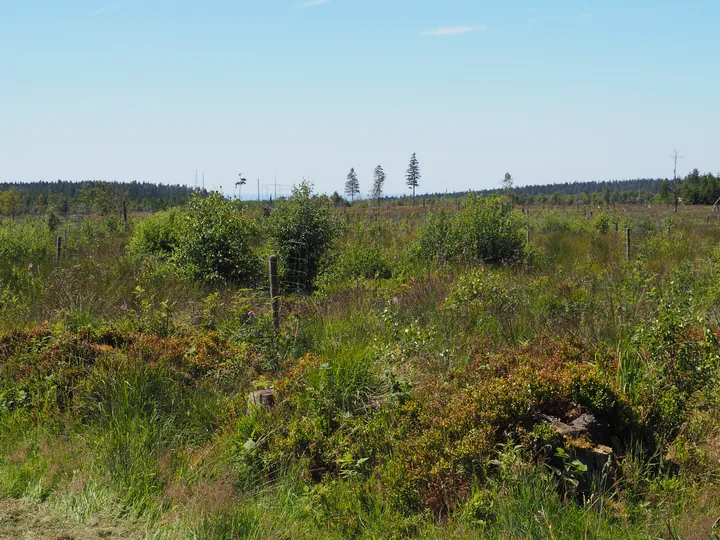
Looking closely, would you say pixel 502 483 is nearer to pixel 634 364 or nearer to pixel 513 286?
pixel 634 364

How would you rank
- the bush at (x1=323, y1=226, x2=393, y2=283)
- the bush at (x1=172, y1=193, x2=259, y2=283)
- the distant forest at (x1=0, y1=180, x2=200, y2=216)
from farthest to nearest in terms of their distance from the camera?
the distant forest at (x1=0, y1=180, x2=200, y2=216)
the bush at (x1=323, y1=226, x2=393, y2=283)
the bush at (x1=172, y1=193, x2=259, y2=283)

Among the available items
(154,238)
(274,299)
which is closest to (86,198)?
(154,238)

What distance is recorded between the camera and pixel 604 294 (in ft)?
31.0

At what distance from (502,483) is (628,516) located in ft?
2.54

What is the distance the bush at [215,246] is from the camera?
1251cm

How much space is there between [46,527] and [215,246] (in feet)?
29.5

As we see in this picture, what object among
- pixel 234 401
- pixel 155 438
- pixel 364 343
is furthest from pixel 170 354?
pixel 364 343

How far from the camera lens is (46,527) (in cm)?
398

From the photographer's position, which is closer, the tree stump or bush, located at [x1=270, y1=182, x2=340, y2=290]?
the tree stump

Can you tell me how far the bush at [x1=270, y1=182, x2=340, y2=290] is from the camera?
1338 centimetres

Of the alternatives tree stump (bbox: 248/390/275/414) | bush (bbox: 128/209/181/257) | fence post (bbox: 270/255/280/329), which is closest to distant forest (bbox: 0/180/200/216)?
bush (bbox: 128/209/181/257)

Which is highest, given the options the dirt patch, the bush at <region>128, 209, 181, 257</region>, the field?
the bush at <region>128, 209, 181, 257</region>

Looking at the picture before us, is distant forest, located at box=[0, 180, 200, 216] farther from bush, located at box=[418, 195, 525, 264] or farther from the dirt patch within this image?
the dirt patch

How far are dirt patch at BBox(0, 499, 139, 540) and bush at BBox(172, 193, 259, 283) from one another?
8.19m
